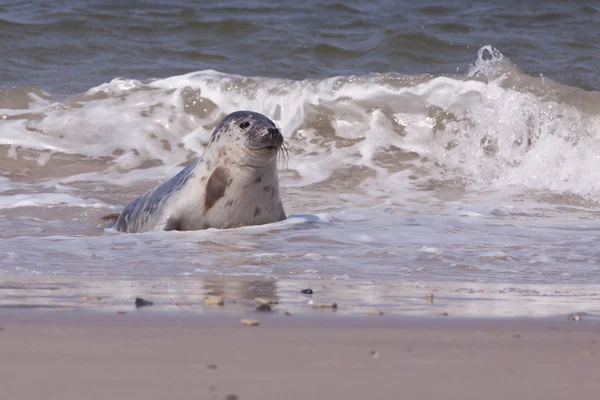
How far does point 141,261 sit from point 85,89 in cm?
779

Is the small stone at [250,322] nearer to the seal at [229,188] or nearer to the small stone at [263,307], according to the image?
the small stone at [263,307]

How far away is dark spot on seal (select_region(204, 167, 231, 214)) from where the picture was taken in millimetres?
6137

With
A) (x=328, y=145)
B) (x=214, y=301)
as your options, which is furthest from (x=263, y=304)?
(x=328, y=145)

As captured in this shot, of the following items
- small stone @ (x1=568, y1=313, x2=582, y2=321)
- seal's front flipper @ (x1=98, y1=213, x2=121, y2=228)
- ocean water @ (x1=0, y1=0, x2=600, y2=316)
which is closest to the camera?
small stone @ (x1=568, y1=313, x2=582, y2=321)

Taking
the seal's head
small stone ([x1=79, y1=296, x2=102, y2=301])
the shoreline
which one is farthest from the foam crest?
small stone ([x1=79, y1=296, x2=102, y2=301])

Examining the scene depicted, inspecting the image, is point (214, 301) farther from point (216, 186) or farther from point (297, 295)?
point (216, 186)

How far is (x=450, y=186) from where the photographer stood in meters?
8.68

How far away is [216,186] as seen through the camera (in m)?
6.18

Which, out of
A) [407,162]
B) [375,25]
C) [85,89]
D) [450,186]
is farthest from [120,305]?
[375,25]

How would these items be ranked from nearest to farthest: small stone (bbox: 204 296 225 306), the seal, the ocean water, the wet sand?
the wet sand → small stone (bbox: 204 296 225 306) → the ocean water → the seal

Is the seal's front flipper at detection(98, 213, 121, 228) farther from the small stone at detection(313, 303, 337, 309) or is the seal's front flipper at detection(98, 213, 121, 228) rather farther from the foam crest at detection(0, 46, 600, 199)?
the small stone at detection(313, 303, 337, 309)

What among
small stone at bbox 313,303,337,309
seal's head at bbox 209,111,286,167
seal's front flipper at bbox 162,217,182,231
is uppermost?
seal's head at bbox 209,111,286,167

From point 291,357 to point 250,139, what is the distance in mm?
3930

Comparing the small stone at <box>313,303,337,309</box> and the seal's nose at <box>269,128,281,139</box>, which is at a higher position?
the seal's nose at <box>269,128,281,139</box>
